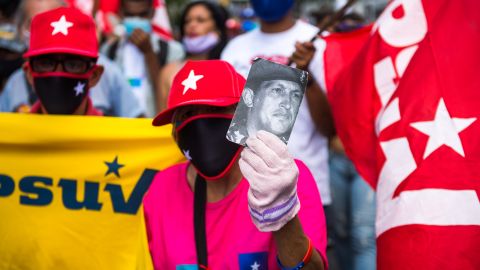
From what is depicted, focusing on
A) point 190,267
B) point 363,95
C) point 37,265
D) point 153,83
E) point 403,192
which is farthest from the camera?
point 153,83

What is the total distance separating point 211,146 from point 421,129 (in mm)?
1156

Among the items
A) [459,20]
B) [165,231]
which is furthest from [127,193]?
[459,20]

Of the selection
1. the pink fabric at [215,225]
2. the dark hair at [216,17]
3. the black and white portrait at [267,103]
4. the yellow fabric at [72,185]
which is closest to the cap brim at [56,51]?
the yellow fabric at [72,185]

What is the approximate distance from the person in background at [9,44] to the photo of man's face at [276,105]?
378cm

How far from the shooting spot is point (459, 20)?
349 cm

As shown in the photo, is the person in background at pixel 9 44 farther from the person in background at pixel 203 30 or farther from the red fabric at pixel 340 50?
the red fabric at pixel 340 50

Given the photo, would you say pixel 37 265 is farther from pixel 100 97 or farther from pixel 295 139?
pixel 295 139

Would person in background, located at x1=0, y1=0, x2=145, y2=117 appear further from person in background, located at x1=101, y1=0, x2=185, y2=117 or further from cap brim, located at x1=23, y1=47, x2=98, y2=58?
person in background, located at x1=101, y1=0, x2=185, y2=117

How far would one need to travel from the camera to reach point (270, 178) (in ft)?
6.98

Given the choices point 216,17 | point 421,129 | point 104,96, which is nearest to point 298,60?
point 421,129

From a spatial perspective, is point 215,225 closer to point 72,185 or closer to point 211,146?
point 211,146

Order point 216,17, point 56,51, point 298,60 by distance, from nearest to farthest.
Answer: point 56,51, point 298,60, point 216,17

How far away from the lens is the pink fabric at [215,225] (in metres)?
2.58

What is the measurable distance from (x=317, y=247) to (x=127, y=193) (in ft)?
4.55
